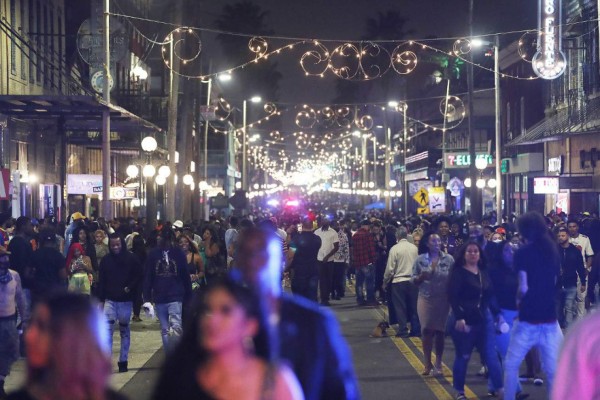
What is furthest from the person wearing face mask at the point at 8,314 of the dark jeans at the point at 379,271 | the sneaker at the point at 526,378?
the dark jeans at the point at 379,271

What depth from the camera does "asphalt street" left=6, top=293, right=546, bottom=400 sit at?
1171 cm

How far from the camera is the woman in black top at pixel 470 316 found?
11.0m

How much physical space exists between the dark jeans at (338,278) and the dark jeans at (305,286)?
6366 mm

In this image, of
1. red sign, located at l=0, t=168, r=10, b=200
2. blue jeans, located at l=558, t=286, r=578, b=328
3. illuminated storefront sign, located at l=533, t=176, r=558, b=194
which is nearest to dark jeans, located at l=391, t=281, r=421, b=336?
blue jeans, located at l=558, t=286, r=578, b=328

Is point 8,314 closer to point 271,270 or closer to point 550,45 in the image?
point 271,270

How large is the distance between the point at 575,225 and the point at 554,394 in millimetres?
13417

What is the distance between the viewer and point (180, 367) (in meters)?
4.15

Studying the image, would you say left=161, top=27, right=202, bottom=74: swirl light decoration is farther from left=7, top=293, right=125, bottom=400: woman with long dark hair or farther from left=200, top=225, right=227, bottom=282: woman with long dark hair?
left=7, top=293, right=125, bottom=400: woman with long dark hair

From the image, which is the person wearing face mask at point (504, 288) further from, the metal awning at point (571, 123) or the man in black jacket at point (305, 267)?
the metal awning at point (571, 123)

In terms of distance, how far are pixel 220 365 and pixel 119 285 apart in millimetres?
9150

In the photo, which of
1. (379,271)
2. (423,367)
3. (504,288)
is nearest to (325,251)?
(379,271)

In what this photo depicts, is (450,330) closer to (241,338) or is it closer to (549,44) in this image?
(241,338)

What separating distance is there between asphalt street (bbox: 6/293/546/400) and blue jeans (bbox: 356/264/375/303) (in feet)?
10.2

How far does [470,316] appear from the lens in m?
11.1
